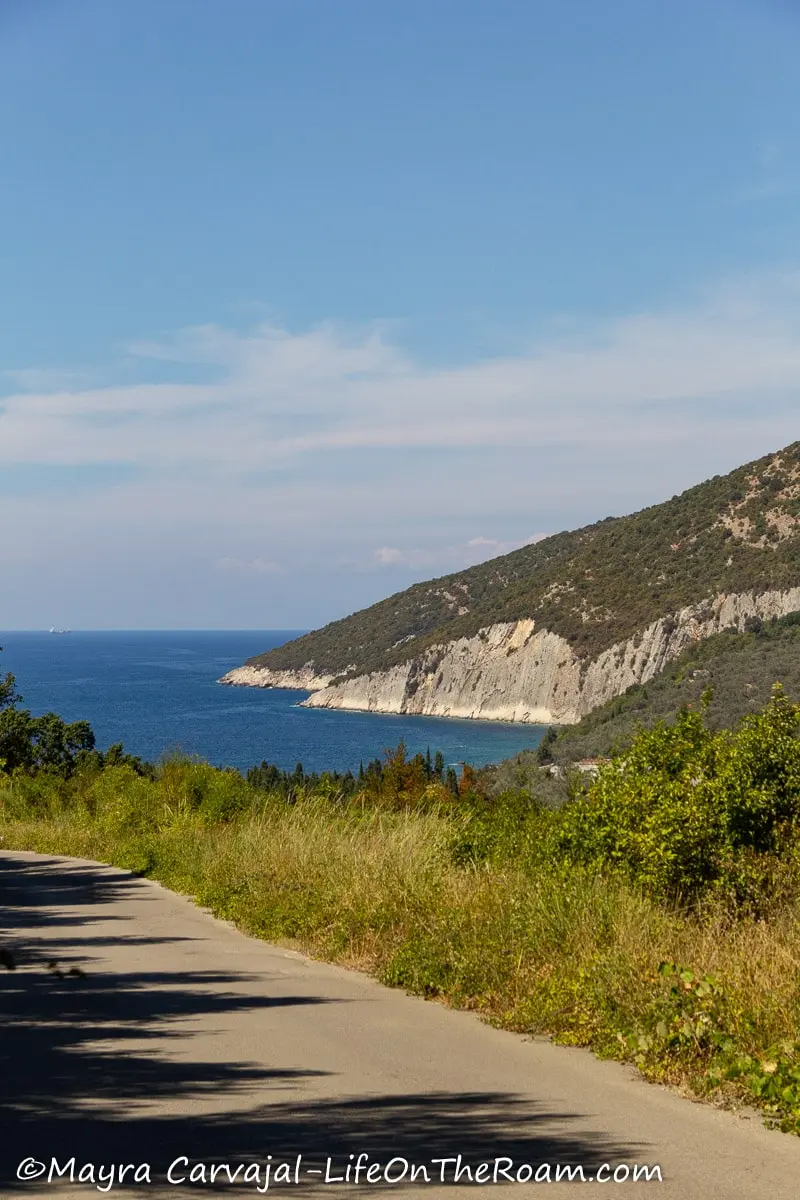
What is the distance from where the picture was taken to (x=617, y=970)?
6.18 meters

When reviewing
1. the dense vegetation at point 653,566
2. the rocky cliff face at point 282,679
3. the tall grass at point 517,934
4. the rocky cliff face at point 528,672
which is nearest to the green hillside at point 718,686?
the rocky cliff face at point 528,672

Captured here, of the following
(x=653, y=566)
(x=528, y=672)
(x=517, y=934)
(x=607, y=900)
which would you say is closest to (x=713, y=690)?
(x=607, y=900)

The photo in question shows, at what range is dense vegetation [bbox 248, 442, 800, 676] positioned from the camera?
8125 cm

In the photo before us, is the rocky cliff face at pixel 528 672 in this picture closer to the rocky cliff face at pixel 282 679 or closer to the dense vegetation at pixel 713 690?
the rocky cliff face at pixel 282 679

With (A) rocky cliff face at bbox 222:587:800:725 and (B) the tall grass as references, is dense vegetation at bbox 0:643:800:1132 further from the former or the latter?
(A) rocky cliff face at bbox 222:587:800:725

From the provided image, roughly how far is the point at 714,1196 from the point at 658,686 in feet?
200

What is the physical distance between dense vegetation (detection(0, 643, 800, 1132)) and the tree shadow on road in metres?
1.06

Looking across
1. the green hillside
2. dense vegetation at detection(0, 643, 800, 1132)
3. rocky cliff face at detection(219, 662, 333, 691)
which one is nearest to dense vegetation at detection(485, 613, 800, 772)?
the green hillside

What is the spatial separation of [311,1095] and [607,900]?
114 inches

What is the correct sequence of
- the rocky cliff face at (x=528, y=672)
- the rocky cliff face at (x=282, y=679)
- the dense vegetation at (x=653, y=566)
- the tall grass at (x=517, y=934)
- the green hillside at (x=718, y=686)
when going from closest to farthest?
1. the tall grass at (x=517, y=934)
2. the green hillside at (x=718, y=686)
3. the rocky cliff face at (x=528, y=672)
4. the dense vegetation at (x=653, y=566)
5. the rocky cliff face at (x=282, y=679)

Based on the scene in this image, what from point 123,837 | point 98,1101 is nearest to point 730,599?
point 123,837

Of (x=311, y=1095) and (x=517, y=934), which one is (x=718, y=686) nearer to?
(x=517, y=934)

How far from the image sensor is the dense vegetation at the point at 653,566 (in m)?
81.2

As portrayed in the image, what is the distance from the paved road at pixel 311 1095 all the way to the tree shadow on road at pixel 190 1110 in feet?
0.04
